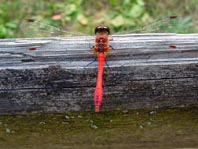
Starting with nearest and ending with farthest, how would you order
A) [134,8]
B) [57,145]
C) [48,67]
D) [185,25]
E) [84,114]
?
[48,67] → [84,114] → [57,145] → [185,25] → [134,8]

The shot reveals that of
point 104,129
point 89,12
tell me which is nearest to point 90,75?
point 104,129

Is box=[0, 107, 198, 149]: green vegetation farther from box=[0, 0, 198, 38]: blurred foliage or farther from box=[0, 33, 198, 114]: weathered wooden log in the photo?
box=[0, 0, 198, 38]: blurred foliage

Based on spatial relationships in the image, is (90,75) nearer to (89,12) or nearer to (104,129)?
(104,129)

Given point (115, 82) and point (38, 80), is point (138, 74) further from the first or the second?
point (38, 80)

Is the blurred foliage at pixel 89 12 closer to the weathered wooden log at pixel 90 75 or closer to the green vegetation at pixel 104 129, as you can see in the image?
the green vegetation at pixel 104 129

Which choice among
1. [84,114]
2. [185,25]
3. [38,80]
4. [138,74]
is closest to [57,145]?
[84,114]

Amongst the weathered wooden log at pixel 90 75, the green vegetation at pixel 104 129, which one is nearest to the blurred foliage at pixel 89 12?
the green vegetation at pixel 104 129
